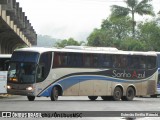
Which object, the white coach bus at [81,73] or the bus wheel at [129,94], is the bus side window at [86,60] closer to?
the white coach bus at [81,73]

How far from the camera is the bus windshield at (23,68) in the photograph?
1188 inches

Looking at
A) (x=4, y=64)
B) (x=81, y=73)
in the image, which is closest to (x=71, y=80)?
(x=81, y=73)

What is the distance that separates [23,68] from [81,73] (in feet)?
12.4

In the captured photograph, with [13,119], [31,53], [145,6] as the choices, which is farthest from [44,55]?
[145,6]

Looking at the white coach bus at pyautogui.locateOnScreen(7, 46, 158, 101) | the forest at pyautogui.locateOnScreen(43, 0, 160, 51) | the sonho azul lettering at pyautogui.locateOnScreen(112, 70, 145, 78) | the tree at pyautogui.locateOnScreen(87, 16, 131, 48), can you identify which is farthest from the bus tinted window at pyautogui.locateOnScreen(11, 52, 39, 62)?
the tree at pyautogui.locateOnScreen(87, 16, 131, 48)

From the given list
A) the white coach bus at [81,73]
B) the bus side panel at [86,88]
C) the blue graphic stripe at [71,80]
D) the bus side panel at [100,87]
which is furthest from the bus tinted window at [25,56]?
the bus side panel at [100,87]

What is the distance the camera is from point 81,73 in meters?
32.6

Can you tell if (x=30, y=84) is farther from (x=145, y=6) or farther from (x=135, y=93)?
(x=145, y=6)

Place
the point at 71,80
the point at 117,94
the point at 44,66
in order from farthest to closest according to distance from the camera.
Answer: the point at 117,94
the point at 71,80
the point at 44,66

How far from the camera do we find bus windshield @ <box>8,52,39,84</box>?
30.2 meters

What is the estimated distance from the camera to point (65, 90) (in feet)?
104

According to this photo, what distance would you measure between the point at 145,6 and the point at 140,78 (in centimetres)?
5374

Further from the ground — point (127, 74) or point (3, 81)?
point (127, 74)

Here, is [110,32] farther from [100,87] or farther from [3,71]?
[100,87]
